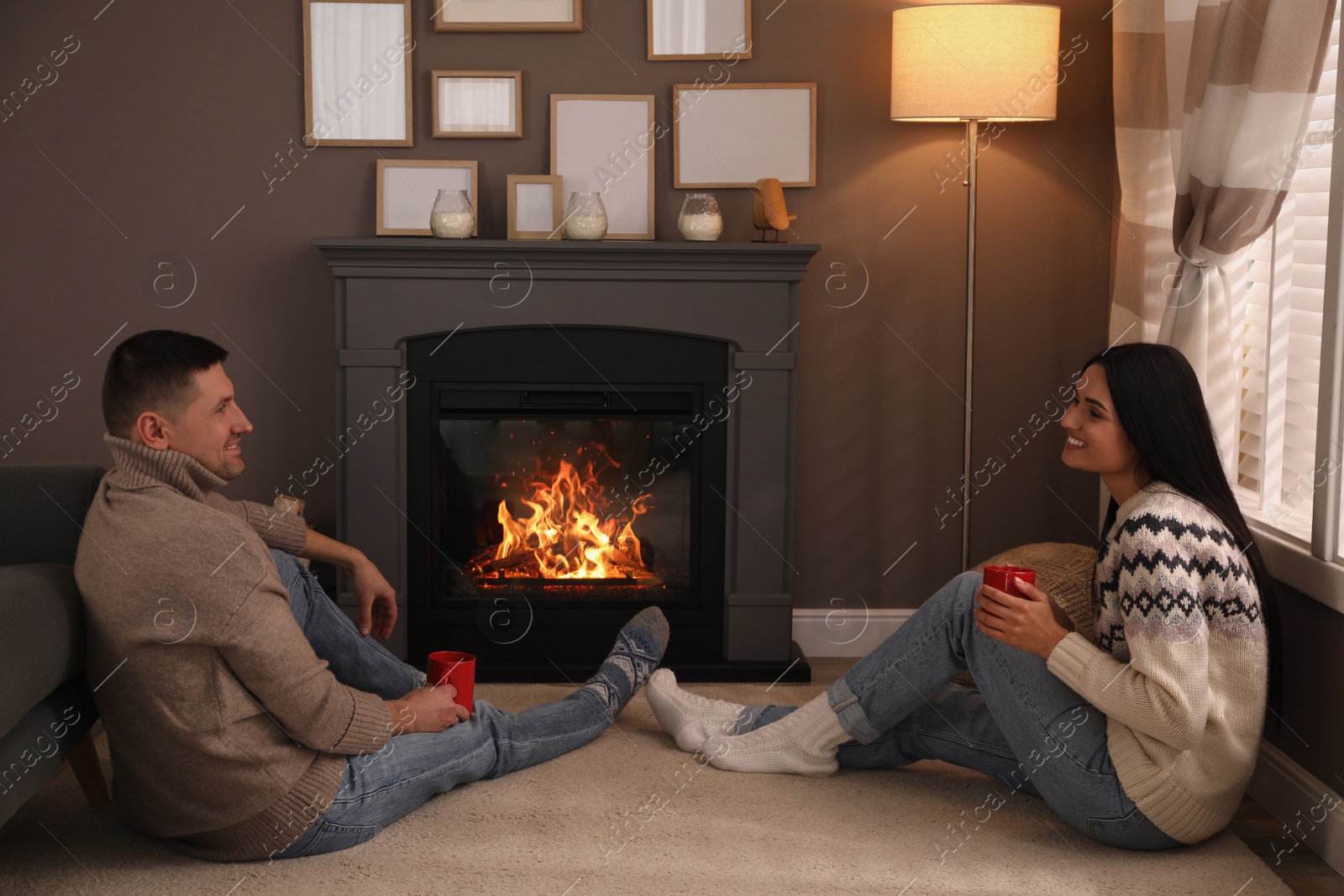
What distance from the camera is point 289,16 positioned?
328cm

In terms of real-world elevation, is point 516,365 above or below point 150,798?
above

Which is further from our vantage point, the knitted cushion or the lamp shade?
the lamp shade

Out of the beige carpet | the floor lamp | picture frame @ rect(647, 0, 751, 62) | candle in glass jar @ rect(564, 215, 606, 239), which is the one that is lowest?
the beige carpet

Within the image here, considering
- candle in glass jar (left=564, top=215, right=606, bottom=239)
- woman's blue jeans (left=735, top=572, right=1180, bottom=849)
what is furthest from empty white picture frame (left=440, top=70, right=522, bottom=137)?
woman's blue jeans (left=735, top=572, right=1180, bottom=849)

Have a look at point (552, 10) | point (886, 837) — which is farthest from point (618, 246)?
point (886, 837)

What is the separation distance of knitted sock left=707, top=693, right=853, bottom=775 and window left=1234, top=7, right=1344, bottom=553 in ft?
3.39

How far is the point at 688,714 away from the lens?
2.59 metres

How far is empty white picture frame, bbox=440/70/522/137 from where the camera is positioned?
328cm

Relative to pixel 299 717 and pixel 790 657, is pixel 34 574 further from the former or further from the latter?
pixel 790 657

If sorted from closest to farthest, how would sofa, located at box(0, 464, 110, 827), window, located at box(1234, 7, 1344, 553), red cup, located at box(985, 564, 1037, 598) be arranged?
sofa, located at box(0, 464, 110, 827) → red cup, located at box(985, 564, 1037, 598) → window, located at box(1234, 7, 1344, 553)

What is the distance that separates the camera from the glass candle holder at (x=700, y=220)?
3152 mm

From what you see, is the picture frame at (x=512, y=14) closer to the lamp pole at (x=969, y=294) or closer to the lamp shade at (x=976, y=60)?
the lamp shade at (x=976, y=60)

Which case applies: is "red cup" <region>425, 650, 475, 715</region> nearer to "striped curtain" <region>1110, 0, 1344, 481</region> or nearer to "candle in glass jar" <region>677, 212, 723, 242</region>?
"candle in glass jar" <region>677, 212, 723, 242</region>

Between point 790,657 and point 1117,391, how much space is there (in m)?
1.48
